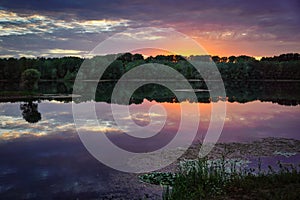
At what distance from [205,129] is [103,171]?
9.25 metres

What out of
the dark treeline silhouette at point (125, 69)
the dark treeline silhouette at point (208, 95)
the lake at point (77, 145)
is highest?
the dark treeline silhouette at point (125, 69)

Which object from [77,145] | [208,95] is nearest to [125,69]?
[208,95]

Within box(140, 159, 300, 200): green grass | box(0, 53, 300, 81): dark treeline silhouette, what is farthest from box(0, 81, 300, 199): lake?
box(0, 53, 300, 81): dark treeline silhouette

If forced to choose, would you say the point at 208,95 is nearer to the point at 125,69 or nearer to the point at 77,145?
the point at 77,145

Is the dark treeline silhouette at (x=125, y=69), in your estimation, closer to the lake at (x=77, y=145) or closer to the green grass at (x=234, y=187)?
the lake at (x=77, y=145)

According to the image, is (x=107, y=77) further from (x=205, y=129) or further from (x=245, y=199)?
(x=245, y=199)

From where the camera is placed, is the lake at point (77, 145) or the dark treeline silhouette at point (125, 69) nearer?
the lake at point (77, 145)

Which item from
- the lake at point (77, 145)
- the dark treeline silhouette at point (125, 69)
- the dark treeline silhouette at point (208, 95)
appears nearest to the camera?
the lake at point (77, 145)

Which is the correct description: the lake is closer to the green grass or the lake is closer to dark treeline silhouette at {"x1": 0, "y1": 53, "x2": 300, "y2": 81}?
the green grass

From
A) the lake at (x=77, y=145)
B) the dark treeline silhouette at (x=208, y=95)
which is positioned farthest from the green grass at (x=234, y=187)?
the dark treeline silhouette at (x=208, y=95)

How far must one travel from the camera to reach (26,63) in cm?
10212

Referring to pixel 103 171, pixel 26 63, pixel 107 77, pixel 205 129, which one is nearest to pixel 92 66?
pixel 107 77

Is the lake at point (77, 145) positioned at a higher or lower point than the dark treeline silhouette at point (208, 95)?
lower

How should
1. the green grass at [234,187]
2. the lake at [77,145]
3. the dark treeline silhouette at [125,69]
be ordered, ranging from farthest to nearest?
the dark treeline silhouette at [125,69]
the lake at [77,145]
the green grass at [234,187]
